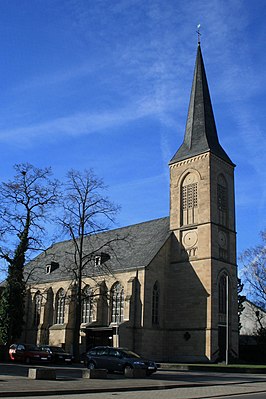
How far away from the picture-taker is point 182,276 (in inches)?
1735

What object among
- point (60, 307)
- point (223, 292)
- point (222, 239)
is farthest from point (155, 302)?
point (60, 307)

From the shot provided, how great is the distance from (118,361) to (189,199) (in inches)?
918

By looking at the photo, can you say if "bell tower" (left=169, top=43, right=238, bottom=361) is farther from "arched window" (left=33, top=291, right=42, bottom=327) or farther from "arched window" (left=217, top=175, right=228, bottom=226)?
"arched window" (left=33, top=291, right=42, bottom=327)

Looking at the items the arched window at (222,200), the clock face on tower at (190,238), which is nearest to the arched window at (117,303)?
the clock face on tower at (190,238)

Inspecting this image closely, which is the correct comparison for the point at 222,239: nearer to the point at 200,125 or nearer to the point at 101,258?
the point at 200,125

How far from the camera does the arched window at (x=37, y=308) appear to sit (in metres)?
55.5

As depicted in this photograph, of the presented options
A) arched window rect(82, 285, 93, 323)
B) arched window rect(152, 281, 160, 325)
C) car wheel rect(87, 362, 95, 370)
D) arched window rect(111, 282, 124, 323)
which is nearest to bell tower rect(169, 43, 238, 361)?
arched window rect(152, 281, 160, 325)

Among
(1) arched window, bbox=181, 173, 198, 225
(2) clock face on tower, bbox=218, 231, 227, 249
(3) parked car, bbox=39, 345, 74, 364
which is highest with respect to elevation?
(1) arched window, bbox=181, 173, 198, 225

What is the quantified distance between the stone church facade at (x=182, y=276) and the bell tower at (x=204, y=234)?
9 cm

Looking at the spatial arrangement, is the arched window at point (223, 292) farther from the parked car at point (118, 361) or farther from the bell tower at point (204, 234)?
the parked car at point (118, 361)

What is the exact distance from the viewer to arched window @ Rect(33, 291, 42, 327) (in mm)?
55500

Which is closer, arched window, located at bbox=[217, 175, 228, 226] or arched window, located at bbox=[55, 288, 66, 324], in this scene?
arched window, located at bbox=[217, 175, 228, 226]

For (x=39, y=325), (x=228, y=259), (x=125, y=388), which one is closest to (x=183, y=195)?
(x=228, y=259)

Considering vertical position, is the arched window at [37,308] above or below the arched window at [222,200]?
below
